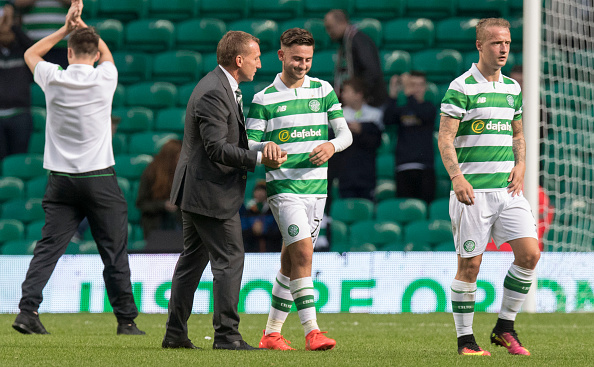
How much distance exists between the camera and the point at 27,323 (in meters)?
5.91

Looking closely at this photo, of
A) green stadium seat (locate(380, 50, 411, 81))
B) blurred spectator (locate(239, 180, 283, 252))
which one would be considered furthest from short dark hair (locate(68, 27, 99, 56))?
green stadium seat (locate(380, 50, 411, 81))

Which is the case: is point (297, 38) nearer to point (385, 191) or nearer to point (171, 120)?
point (385, 191)

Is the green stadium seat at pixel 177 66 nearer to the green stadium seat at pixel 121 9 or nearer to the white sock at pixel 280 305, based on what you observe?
the green stadium seat at pixel 121 9

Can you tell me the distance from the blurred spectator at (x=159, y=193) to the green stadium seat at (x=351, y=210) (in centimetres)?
173

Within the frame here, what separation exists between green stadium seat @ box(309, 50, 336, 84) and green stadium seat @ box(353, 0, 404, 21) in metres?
0.93

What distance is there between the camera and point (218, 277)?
183 inches

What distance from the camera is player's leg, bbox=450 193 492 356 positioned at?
470 cm

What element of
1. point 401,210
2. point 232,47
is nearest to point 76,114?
point 232,47

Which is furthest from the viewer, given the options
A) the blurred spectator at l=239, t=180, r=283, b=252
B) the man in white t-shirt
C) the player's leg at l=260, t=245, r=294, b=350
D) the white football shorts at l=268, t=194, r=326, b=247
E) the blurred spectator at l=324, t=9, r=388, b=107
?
the blurred spectator at l=324, t=9, r=388, b=107

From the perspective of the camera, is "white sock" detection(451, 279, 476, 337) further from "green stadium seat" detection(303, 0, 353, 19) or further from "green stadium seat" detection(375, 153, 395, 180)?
"green stadium seat" detection(303, 0, 353, 19)

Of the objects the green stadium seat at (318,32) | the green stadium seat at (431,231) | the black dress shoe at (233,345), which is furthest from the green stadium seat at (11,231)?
the black dress shoe at (233,345)

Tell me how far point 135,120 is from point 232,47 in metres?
6.82

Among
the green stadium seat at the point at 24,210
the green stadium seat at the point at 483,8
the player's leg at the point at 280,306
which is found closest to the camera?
the player's leg at the point at 280,306

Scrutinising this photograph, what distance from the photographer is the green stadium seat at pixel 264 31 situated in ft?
38.7
